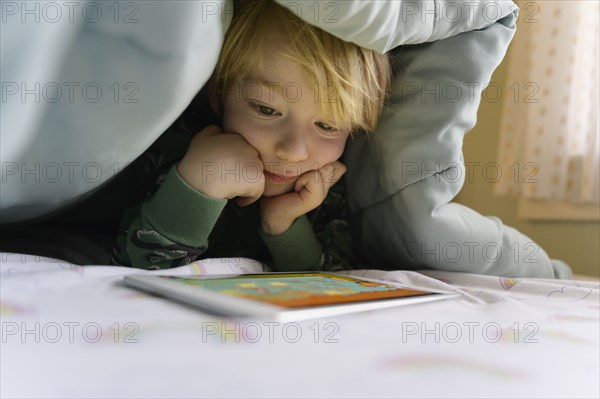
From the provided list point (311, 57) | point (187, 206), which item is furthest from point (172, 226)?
point (311, 57)

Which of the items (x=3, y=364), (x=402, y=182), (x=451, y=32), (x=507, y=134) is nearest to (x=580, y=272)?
(x=507, y=134)

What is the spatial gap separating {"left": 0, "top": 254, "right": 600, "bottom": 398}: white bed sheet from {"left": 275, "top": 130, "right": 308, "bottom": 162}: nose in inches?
11.0

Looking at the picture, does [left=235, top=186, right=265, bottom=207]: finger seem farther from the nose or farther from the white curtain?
the white curtain

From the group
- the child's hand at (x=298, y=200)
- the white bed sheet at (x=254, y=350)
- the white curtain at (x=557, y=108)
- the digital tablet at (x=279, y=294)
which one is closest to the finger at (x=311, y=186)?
the child's hand at (x=298, y=200)

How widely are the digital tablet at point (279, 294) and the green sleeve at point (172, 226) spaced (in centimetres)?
18

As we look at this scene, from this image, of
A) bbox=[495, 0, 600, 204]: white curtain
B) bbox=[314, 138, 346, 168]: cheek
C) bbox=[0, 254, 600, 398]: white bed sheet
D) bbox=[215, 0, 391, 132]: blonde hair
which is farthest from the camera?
bbox=[495, 0, 600, 204]: white curtain

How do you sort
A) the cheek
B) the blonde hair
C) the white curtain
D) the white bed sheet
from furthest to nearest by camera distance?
the white curtain < the cheek < the blonde hair < the white bed sheet

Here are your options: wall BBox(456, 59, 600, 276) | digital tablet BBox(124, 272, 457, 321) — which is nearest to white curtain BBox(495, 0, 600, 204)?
wall BBox(456, 59, 600, 276)

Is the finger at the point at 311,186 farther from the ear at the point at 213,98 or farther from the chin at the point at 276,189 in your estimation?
the ear at the point at 213,98

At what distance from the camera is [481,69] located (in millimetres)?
786

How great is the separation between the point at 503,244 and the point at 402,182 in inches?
8.4

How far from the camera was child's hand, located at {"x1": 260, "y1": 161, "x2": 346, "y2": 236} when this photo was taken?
863mm

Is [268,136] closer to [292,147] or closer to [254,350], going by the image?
[292,147]

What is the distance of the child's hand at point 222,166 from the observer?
78 centimetres
